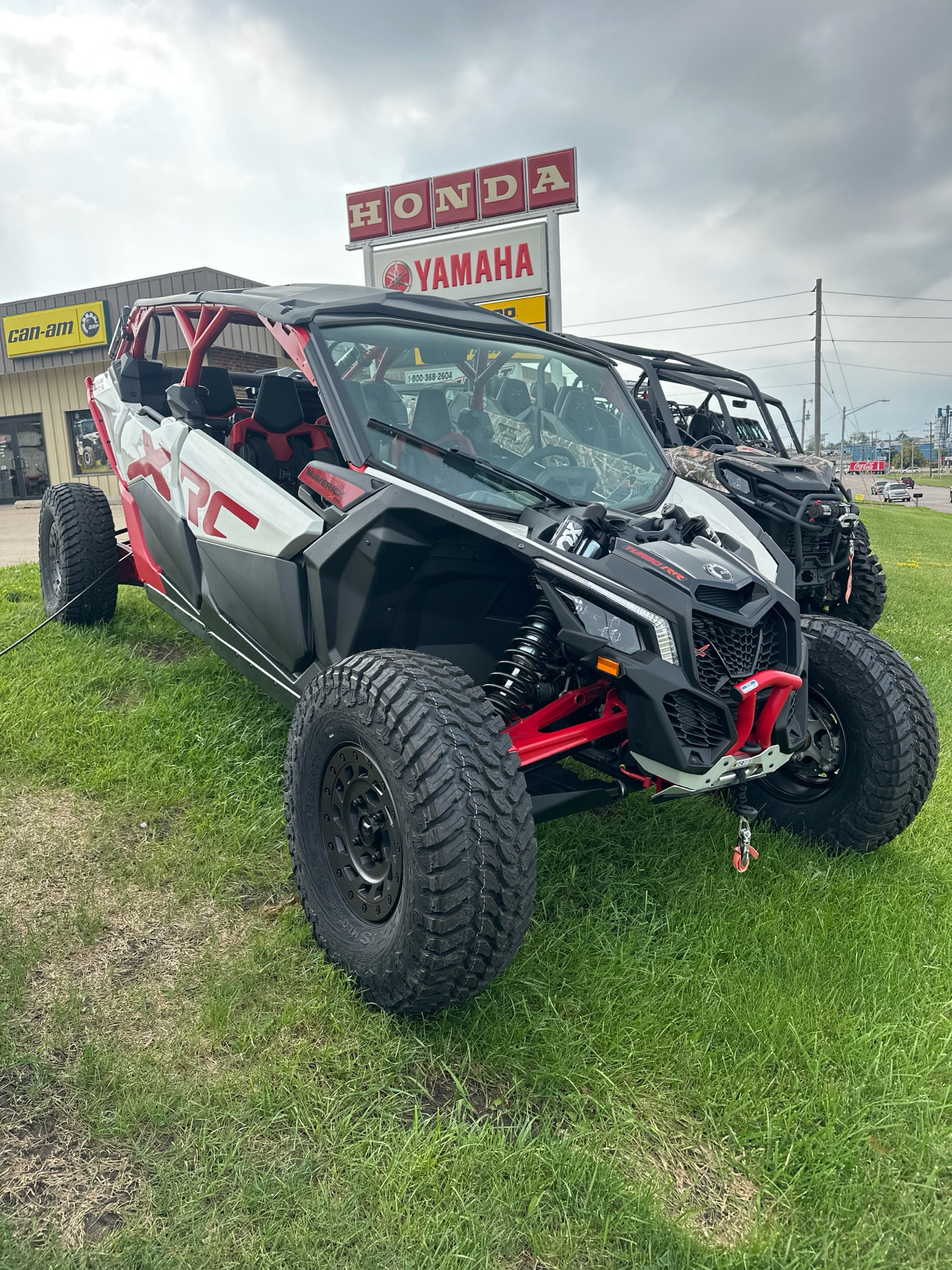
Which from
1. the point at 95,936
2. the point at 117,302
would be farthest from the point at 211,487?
the point at 117,302

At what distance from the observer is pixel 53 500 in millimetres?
5277

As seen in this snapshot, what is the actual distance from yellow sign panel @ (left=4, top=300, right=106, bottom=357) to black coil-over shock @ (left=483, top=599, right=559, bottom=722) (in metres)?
19.4

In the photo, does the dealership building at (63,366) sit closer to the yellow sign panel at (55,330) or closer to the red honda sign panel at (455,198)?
the yellow sign panel at (55,330)

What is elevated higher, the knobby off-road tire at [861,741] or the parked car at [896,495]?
the knobby off-road tire at [861,741]

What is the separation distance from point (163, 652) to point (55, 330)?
1792 cm

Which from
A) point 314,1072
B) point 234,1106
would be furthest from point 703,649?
point 234,1106

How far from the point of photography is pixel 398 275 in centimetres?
1477

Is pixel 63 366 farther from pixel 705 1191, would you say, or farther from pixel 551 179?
pixel 705 1191

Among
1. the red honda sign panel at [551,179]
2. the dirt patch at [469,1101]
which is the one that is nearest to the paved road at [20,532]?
the dirt patch at [469,1101]

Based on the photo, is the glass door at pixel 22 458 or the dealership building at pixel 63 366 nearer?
the dealership building at pixel 63 366

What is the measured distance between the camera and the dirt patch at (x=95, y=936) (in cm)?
241

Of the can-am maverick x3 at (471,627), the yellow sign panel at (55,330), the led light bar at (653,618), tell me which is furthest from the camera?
the yellow sign panel at (55,330)

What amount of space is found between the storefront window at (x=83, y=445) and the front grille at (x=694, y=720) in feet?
68.5

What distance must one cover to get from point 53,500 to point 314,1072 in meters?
4.17
